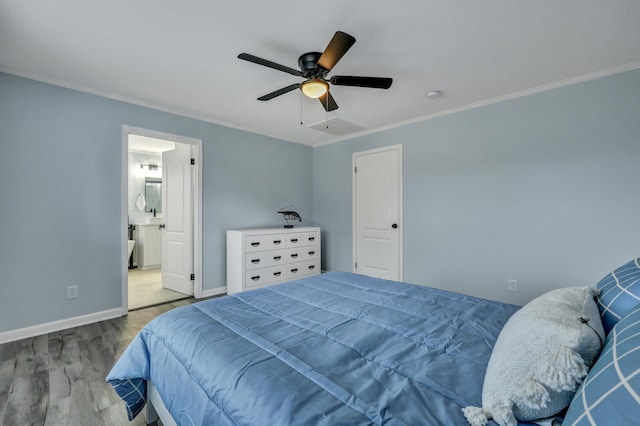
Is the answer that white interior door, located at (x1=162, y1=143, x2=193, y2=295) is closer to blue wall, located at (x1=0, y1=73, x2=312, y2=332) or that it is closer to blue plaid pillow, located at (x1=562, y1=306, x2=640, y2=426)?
blue wall, located at (x1=0, y1=73, x2=312, y2=332)

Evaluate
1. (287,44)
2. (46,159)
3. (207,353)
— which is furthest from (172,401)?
(46,159)

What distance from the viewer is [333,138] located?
4754 millimetres

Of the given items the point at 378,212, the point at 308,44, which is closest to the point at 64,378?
the point at 308,44

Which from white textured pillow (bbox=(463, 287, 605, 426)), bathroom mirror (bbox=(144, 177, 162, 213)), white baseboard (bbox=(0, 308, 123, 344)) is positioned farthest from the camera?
bathroom mirror (bbox=(144, 177, 162, 213))

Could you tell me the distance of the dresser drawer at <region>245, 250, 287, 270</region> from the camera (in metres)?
3.69

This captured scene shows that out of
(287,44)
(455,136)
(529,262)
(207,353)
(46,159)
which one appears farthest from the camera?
(455,136)

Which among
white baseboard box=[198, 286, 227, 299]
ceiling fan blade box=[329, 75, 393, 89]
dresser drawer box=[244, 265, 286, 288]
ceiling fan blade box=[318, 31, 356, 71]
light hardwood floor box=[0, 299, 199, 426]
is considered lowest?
light hardwood floor box=[0, 299, 199, 426]

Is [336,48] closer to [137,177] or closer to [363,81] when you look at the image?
[363,81]

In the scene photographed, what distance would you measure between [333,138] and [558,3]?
327cm

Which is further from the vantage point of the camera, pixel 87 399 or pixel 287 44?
pixel 287 44

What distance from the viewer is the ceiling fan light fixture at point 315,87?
2072 millimetres

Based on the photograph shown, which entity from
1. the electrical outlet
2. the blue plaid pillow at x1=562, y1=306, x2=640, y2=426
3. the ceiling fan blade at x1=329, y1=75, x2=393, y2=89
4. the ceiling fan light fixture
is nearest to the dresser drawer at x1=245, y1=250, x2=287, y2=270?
the electrical outlet

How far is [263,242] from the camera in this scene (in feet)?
12.5

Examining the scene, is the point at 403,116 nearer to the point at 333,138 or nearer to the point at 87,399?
the point at 333,138
